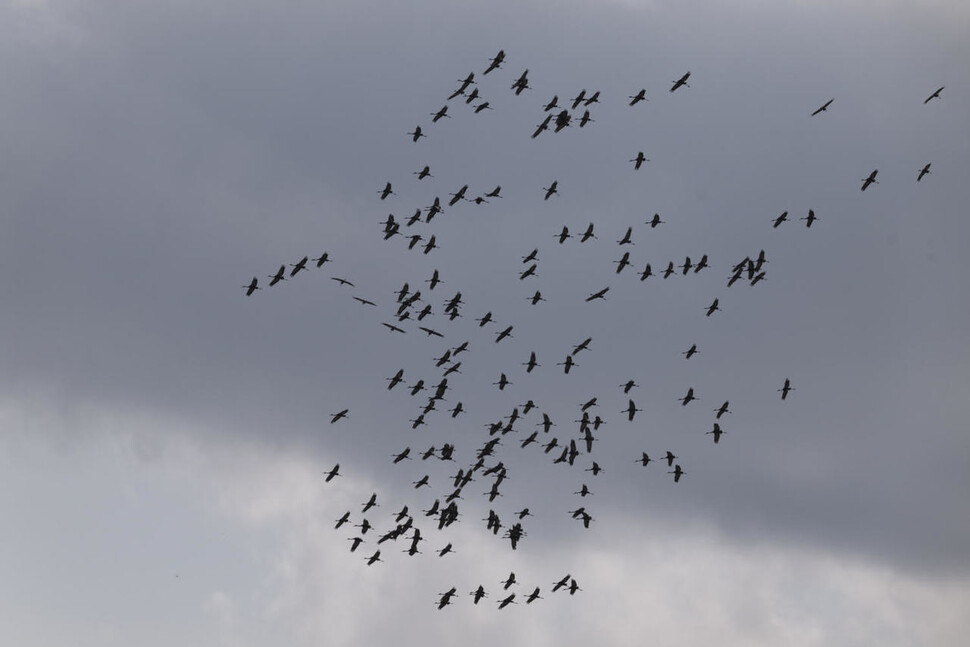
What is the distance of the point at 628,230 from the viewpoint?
186 m

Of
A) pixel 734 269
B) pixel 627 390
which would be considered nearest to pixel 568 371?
pixel 627 390

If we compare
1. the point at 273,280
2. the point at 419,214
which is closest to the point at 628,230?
the point at 419,214

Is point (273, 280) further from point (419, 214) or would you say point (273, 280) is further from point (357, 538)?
point (357, 538)

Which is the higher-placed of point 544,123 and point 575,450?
point 544,123

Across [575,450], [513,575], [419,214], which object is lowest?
[513,575]

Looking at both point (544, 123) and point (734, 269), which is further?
point (734, 269)

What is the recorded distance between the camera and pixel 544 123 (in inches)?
6841

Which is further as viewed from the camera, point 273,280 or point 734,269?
point 734,269

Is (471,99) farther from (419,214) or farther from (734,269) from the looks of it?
(734,269)

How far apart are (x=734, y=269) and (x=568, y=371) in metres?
19.3

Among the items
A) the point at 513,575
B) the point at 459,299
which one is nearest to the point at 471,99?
the point at 459,299

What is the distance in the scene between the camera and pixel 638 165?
179 metres

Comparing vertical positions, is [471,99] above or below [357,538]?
above

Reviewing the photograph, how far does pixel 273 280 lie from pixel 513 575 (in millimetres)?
36659
